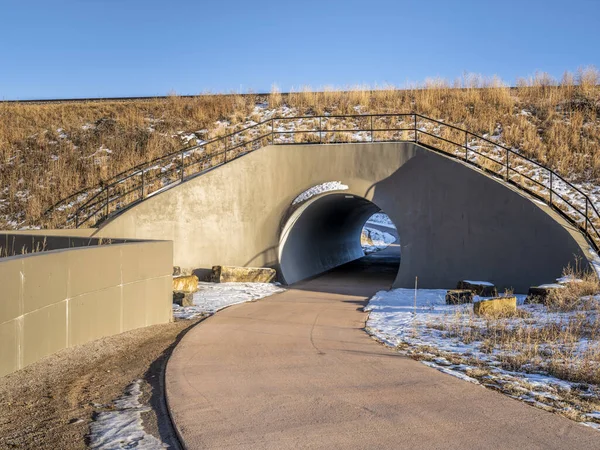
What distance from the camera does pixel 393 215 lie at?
1688 cm

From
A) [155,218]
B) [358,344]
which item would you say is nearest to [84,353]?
[358,344]

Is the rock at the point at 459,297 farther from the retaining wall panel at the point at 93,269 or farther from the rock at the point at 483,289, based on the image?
the retaining wall panel at the point at 93,269

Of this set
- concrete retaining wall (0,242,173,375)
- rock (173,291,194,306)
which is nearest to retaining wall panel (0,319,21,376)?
concrete retaining wall (0,242,173,375)

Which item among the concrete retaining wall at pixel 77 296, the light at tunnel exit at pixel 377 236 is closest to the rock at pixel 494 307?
the concrete retaining wall at pixel 77 296

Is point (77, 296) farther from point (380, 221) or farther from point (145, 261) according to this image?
point (380, 221)

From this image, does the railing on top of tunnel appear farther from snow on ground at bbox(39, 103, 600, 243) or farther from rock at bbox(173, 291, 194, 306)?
rock at bbox(173, 291, 194, 306)

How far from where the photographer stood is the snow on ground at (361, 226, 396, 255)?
3960 centimetres

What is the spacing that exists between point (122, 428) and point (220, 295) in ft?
30.5

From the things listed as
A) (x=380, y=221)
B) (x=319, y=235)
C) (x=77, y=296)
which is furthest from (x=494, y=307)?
(x=380, y=221)

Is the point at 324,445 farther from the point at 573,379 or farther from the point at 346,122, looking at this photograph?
the point at 346,122

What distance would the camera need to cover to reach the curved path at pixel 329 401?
4.65 meters

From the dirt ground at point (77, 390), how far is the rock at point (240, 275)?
24.9 ft

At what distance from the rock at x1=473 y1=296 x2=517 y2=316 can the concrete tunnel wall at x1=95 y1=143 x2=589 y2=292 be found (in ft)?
14.1

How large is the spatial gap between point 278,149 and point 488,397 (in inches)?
530
